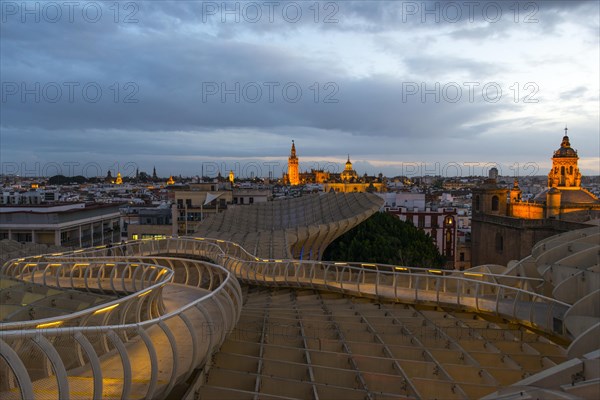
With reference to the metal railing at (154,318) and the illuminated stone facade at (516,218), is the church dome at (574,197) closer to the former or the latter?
the illuminated stone facade at (516,218)

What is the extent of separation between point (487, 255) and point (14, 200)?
58.7 metres

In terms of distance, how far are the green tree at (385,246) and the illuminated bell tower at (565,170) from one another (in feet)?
102

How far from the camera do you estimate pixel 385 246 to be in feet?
94.5

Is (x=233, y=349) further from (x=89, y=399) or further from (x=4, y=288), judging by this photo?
(x=4, y=288)

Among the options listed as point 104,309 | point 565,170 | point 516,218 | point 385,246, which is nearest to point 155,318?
point 104,309

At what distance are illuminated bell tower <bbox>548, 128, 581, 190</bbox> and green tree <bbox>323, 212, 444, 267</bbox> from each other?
31.1 meters

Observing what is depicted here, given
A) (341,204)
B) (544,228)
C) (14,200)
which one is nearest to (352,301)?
(341,204)

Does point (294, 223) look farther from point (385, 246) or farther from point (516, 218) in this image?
point (516, 218)

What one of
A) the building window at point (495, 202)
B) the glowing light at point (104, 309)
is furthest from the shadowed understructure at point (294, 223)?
the building window at point (495, 202)

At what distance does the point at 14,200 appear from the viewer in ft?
213

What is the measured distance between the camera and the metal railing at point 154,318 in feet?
15.1

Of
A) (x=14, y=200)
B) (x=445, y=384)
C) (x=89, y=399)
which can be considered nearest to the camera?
(x=89, y=399)

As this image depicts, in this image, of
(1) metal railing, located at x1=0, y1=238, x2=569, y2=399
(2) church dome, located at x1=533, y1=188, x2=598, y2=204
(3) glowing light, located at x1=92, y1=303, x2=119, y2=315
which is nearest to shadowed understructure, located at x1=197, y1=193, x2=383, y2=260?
(1) metal railing, located at x1=0, y1=238, x2=569, y2=399

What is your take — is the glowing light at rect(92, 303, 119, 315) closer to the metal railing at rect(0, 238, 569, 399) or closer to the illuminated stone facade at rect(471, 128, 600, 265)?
the metal railing at rect(0, 238, 569, 399)
